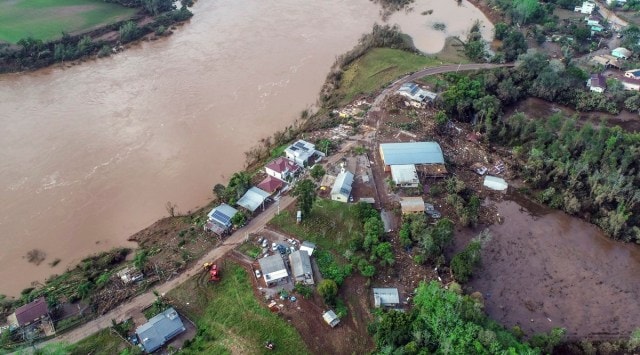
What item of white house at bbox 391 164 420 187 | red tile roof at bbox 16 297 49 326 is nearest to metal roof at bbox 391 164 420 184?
white house at bbox 391 164 420 187

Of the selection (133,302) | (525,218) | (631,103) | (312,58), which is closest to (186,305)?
(133,302)

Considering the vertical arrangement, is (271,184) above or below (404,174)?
above

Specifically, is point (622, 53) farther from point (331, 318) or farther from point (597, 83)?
point (331, 318)

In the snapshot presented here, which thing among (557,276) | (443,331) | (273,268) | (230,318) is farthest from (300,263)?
(557,276)

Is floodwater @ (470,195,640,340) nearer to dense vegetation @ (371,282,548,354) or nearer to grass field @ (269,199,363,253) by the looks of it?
dense vegetation @ (371,282,548,354)

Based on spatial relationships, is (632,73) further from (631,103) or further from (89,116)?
(89,116)
